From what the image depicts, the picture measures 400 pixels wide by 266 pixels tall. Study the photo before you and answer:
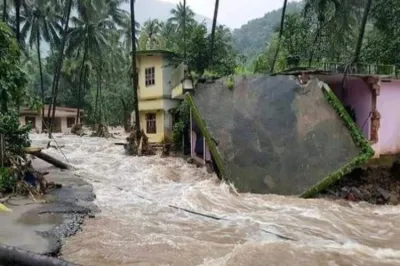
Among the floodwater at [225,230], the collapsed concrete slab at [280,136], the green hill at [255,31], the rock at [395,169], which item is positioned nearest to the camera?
the floodwater at [225,230]

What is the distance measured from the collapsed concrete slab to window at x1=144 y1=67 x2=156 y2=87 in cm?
1044

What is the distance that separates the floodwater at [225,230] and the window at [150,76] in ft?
36.4

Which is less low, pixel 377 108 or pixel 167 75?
pixel 167 75

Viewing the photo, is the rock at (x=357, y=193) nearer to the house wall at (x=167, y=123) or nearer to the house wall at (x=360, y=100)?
the house wall at (x=360, y=100)

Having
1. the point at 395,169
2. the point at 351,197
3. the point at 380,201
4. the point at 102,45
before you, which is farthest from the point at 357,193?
the point at 102,45

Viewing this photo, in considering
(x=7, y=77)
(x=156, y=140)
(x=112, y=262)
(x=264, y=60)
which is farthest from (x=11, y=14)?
(x=112, y=262)

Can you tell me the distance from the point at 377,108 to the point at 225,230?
6.82m

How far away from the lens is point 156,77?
76.2ft

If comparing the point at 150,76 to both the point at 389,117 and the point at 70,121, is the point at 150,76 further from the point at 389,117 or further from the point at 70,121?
the point at 70,121

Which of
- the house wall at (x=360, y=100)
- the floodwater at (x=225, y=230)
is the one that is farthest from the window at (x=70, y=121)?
the house wall at (x=360, y=100)

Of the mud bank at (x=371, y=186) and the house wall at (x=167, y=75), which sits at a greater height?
the house wall at (x=167, y=75)

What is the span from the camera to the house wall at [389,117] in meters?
12.7

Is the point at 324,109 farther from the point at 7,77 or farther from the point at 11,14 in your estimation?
the point at 11,14

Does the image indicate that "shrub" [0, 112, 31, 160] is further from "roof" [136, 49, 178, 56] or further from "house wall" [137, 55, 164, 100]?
"roof" [136, 49, 178, 56]
